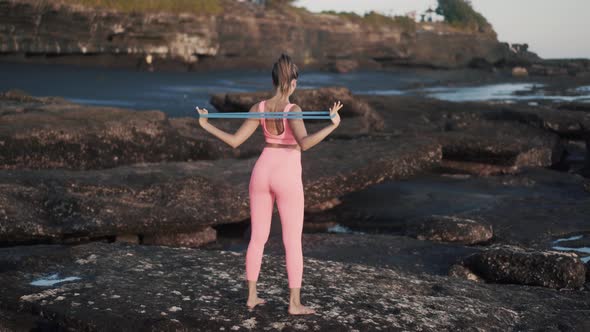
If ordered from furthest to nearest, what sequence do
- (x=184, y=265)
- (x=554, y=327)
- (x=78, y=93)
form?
(x=78, y=93), (x=184, y=265), (x=554, y=327)

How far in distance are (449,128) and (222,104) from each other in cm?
696

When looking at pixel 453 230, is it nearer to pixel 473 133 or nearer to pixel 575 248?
pixel 575 248

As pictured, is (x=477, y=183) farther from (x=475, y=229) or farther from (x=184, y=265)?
(x=184, y=265)

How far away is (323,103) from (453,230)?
30.7 feet

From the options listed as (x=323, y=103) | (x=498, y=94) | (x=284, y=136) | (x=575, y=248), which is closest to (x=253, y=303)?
(x=284, y=136)

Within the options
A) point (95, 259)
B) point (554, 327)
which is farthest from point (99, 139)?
point (554, 327)

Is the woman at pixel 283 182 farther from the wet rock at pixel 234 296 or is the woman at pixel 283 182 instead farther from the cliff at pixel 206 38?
the cliff at pixel 206 38

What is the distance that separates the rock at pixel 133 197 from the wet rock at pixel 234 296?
2440mm

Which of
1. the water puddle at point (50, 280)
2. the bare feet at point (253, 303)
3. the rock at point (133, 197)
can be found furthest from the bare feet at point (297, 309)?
the rock at point (133, 197)

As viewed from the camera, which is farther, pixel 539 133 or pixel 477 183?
pixel 539 133

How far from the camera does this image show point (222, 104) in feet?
70.2

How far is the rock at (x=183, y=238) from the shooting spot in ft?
35.1

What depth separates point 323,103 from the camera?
19.8 m

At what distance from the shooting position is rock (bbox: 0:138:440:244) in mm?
9773
